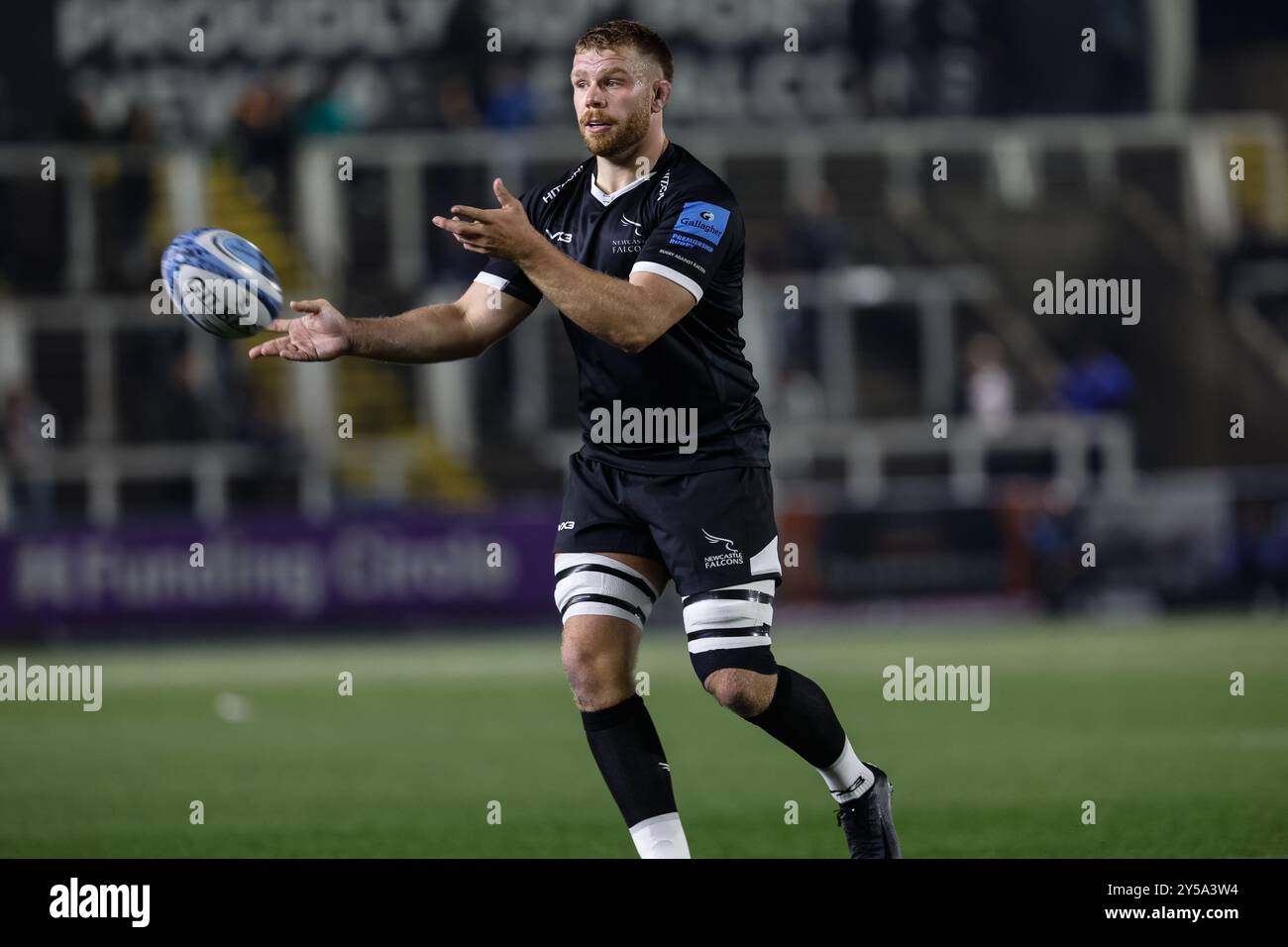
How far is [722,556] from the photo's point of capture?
23.1ft

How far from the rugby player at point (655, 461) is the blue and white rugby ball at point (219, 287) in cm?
12

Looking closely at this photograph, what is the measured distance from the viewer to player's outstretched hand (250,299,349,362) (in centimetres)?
703

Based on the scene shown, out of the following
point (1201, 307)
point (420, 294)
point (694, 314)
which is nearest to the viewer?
point (694, 314)

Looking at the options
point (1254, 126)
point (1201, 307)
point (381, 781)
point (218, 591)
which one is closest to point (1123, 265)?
point (1201, 307)

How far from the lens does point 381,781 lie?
35.5 feet

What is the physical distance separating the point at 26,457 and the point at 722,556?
16.3 m

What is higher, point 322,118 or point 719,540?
point 322,118

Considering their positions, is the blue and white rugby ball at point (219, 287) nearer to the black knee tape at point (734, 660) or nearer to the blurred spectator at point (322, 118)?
the black knee tape at point (734, 660)

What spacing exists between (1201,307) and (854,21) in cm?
630

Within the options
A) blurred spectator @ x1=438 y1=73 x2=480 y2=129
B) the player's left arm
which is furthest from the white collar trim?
blurred spectator @ x1=438 y1=73 x2=480 y2=129

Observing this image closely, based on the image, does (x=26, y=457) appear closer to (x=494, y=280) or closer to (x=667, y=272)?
(x=494, y=280)

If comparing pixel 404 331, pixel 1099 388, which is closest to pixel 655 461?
pixel 404 331

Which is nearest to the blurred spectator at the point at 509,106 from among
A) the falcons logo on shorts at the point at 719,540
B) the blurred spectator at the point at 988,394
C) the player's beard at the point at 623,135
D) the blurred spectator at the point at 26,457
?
the blurred spectator at the point at 988,394

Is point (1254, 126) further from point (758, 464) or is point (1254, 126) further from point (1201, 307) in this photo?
point (758, 464)
